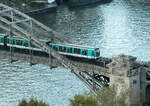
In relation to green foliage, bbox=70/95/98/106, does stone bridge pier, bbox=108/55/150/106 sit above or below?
above

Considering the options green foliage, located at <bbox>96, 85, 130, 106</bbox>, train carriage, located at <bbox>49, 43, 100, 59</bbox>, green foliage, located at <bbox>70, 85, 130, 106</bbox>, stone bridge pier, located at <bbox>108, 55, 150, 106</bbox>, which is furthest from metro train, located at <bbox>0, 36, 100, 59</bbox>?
green foliage, located at <bbox>96, 85, 130, 106</bbox>

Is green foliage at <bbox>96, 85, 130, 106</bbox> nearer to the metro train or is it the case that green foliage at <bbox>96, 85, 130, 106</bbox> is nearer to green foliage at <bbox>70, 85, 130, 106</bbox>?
green foliage at <bbox>70, 85, 130, 106</bbox>

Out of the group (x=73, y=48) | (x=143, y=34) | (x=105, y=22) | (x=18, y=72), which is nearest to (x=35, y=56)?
(x=73, y=48)

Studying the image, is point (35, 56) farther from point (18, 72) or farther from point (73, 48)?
point (18, 72)

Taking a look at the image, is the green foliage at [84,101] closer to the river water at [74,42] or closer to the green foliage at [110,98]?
the green foliage at [110,98]

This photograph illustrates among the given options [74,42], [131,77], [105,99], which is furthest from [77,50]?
[74,42]
